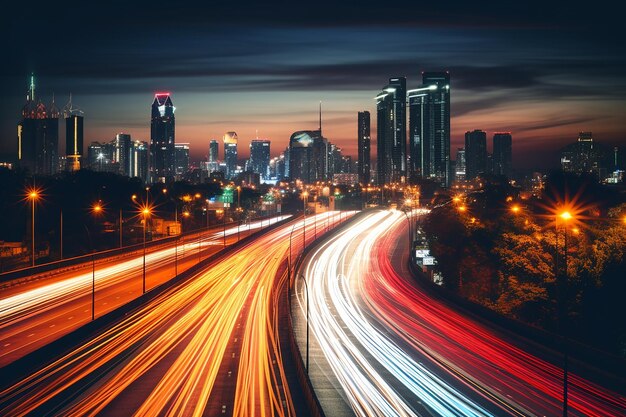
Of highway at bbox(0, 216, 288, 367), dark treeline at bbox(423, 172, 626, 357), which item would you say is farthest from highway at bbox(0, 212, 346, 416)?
dark treeline at bbox(423, 172, 626, 357)

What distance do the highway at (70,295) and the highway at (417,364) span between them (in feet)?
47.3

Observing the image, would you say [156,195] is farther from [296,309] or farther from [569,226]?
[569,226]

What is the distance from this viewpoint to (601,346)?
40.1 metres

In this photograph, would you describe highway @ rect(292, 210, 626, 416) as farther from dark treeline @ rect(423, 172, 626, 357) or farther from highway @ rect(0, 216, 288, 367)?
highway @ rect(0, 216, 288, 367)

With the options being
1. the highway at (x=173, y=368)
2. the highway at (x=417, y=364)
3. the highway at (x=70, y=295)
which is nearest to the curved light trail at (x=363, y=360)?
the highway at (x=417, y=364)

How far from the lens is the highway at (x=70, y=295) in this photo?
36844mm

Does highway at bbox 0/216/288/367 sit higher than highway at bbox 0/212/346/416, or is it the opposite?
highway at bbox 0/216/288/367

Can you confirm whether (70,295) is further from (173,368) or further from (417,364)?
(417,364)

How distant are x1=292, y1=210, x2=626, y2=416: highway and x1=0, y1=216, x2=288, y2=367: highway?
14.4 meters

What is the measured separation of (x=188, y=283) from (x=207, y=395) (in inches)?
1272

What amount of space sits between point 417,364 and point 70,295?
100ft

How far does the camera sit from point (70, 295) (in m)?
49.9

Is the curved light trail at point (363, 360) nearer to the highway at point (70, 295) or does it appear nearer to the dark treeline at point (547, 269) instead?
the dark treeline at point (547, 269)

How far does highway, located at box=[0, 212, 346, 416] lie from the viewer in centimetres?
2519
